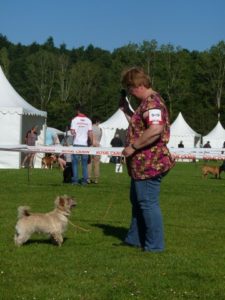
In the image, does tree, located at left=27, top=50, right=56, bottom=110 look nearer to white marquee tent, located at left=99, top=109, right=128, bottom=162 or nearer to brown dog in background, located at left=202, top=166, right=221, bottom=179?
white marquee tent, located at left=99, top=109, right=128, bottom=162

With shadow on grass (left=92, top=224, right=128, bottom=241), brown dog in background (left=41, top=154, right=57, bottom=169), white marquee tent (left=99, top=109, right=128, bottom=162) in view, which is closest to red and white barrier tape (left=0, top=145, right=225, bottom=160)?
shadow on grass (left=92, top=224, right=128, bottom=241)

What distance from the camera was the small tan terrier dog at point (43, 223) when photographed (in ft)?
21.5

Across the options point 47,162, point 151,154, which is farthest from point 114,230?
point 47,162

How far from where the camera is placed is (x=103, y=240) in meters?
7.18

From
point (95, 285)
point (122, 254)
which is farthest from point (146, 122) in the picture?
point (95, 285)

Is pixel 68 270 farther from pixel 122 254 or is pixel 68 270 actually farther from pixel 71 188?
pixel 71 188

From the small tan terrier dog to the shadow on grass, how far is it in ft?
2.66

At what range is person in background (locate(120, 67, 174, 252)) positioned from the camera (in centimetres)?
618

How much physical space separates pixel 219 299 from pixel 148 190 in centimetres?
182

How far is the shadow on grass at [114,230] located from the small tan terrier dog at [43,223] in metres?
0.81

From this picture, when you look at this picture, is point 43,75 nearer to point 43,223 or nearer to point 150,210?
point 43,223

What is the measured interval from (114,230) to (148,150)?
1925mm

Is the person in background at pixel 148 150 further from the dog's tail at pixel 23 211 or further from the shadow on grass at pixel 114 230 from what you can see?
the dog's tail at pixel 23 211

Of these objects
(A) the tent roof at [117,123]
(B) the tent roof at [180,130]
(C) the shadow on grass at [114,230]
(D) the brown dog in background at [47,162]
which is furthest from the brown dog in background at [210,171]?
(B) the tent roof at [180,130]
